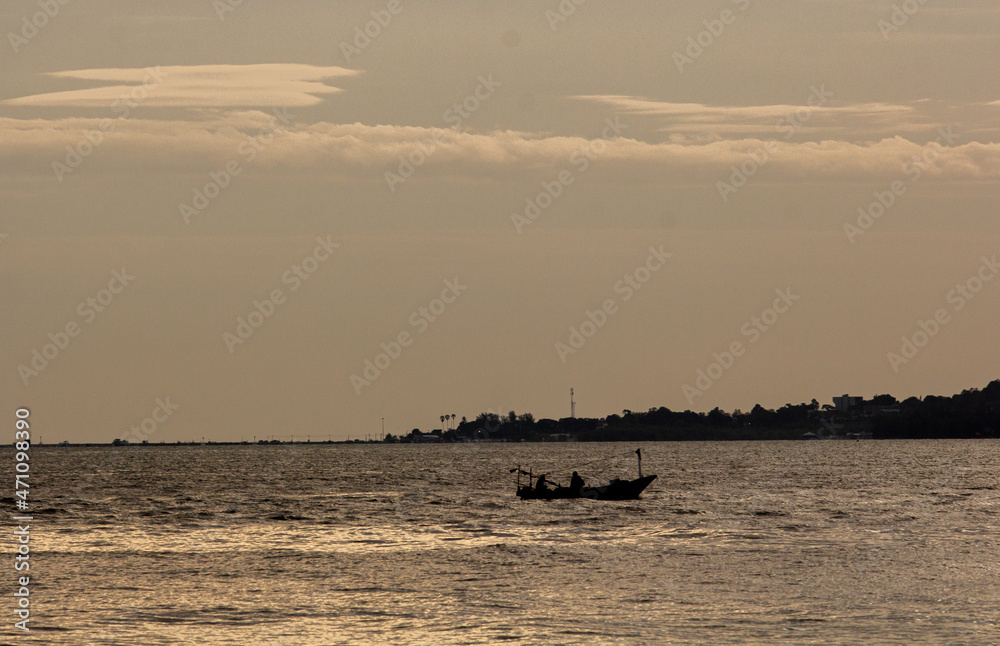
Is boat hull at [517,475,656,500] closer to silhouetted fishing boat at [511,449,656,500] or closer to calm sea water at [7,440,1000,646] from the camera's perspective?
silhouetted fishing boat at [511,449,656,500]

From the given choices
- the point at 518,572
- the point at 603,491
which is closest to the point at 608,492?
the point at 603,491

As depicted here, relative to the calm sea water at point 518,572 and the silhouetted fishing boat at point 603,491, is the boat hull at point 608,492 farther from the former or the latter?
the calm sea water at point 518,572

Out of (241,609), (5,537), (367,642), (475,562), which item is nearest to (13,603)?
(241,609)

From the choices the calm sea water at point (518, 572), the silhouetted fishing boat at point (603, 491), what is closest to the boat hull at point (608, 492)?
the silhouetted fishing boat at point (603, 491)

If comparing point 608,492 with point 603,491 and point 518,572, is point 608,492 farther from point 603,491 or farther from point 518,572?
point 518,572

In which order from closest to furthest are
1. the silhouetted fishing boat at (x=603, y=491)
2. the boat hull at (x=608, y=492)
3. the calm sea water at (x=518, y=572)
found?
the calm sea water at (x=518, y=572), the silhouetted fishing boat at (x=603, y=491), the boat hull at (x=608, y=492)

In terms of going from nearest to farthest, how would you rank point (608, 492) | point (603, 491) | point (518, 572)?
1. point (518, 572)
2. point (608, 492)
3. point (603, 491)

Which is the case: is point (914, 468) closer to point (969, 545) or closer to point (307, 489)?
point (307, 489)

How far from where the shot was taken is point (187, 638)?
1366 inches

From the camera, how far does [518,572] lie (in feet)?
162

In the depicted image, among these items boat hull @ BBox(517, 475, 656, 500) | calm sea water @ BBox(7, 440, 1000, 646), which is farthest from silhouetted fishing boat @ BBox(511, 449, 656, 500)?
calm sea water @ BBox(7, 440, 1000, 646)

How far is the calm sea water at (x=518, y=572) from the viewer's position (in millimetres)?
36125

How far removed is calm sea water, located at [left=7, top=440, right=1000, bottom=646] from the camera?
119 ft

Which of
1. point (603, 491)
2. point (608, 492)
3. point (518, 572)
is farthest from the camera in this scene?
point (603, 491)
